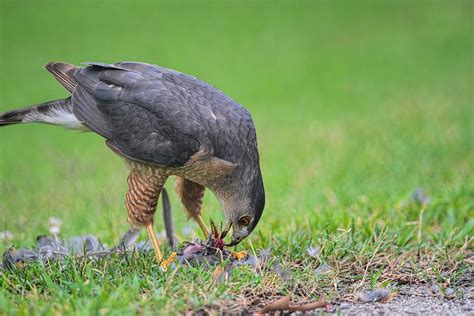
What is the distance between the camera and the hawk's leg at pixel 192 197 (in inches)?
228

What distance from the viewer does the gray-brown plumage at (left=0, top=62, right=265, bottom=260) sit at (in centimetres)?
504

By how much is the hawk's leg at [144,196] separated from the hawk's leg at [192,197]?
47cm

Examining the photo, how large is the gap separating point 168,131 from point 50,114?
3.81 ft

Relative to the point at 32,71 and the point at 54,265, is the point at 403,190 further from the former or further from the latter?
the point at 32,71

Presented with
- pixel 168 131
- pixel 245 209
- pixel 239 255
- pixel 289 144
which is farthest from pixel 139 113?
pixel 289 144

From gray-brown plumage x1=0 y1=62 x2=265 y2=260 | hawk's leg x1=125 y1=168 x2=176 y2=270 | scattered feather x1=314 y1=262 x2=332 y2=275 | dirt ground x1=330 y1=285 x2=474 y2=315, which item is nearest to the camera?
dirt ground x1=330 y1=285 x2=474 y2=315

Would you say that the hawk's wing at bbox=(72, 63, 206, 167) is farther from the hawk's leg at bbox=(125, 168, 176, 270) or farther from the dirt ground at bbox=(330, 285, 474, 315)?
the dirt ground at bbox=(330, 285, 474, 315)

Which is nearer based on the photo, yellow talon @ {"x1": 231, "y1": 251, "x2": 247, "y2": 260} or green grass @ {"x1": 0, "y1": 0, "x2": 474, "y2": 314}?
green grass @ {"x1": 0, "y1": 0, "x2": 474, "y2": 314}

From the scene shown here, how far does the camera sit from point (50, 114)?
5695 mm

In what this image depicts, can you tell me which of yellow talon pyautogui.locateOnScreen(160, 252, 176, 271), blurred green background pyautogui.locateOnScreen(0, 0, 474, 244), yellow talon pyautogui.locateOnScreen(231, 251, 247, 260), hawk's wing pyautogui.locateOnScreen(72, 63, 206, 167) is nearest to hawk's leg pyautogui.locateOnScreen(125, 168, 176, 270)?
hawk's wing pyautogui.locateOnScreen(72, 63, 206, 167)

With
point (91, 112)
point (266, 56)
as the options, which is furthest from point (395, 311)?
point (266, 56)

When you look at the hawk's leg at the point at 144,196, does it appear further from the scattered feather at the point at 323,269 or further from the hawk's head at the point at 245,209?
the scattered feather at the point at 323,269

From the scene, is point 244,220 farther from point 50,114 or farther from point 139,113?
point 50,114

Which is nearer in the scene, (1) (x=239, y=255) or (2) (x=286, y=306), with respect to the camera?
(2) (x=286, y=306)
